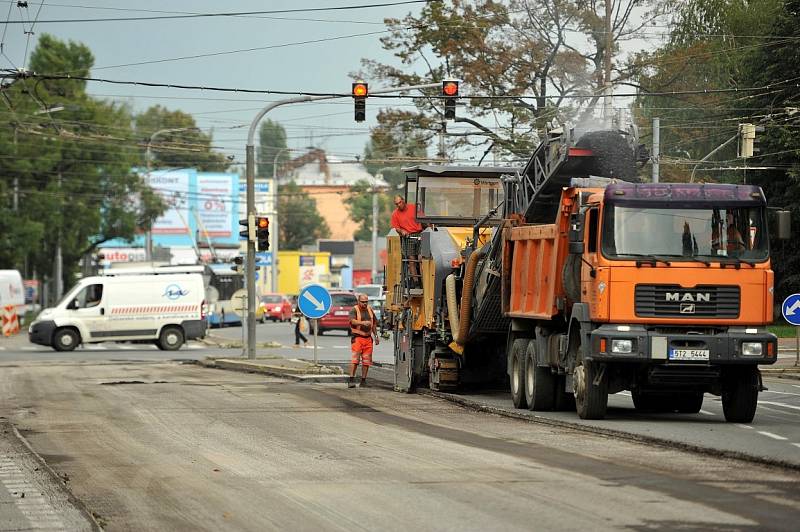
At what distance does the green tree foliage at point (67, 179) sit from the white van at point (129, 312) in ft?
77.0

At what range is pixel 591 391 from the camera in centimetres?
1730

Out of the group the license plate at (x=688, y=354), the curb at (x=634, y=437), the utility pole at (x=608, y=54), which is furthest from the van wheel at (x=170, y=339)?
the license plate at (x=688, y=354)

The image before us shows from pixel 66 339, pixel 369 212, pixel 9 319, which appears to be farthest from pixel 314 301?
A: pixel 369 212

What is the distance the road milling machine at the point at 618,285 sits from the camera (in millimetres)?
16859

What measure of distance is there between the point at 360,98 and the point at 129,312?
1641 cm

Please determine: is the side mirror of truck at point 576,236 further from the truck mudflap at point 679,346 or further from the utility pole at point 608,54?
the utility pole at point 608,54

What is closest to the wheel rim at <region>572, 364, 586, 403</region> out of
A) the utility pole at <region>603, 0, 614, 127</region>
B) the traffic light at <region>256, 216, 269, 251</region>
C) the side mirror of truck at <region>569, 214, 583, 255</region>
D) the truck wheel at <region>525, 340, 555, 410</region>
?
the truck wheel at <region>525, 340, 555, 410</region>

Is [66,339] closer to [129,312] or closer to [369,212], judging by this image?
[129,312]

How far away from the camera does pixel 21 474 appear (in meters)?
12.3

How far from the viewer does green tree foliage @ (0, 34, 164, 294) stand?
70.2 metres

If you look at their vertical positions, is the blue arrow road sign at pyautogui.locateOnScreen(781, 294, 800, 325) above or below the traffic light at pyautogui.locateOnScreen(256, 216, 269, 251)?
A: below

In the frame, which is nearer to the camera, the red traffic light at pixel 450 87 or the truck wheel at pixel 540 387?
the truck wheel at pixel 540 387

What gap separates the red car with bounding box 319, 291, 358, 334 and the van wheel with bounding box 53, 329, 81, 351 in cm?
1224

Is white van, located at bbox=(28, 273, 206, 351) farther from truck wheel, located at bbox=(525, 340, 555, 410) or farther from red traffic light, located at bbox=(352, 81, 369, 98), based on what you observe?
truck wheel, located at bbox=(525, 340, 555, 410)
